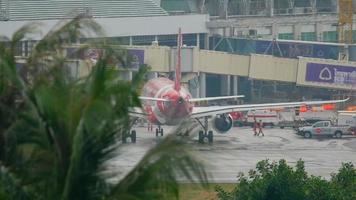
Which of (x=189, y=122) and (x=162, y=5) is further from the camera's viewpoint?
(x=162, y=5)

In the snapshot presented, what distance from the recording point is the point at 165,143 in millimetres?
7809

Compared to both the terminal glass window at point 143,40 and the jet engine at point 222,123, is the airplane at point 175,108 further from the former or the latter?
the terminal glass window at point 143,40

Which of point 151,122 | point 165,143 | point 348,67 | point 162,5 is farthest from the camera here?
point 162,5

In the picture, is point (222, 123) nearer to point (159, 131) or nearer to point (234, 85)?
point (159, 131)

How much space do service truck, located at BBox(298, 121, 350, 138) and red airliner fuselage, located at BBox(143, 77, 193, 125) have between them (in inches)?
267

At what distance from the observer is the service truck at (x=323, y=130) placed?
188 ft

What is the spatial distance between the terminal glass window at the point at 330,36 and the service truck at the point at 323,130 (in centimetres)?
2647

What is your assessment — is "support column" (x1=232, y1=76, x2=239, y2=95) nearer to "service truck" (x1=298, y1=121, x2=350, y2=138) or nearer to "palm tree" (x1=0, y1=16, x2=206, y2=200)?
"service truck" (x1=298, y1=121, x2=350, y2=138)

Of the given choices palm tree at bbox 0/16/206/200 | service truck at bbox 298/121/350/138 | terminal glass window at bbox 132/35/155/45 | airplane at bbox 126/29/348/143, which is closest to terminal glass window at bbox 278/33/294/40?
terminal glass window at bbox 132/35/155/45

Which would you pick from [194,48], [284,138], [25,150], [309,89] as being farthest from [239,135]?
[25,150]

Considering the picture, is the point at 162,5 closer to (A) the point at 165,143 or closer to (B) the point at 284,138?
(B) the point at 284,138

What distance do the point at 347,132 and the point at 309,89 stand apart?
1642 cm

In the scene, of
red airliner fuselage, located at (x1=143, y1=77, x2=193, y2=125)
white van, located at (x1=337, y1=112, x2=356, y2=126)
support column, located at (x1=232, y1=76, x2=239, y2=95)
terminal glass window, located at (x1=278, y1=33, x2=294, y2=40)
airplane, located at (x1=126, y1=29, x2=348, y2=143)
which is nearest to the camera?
red airliner fuselage, located at (x1=143, y1=77, x2=193, y2=125)

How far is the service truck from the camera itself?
5728cm
